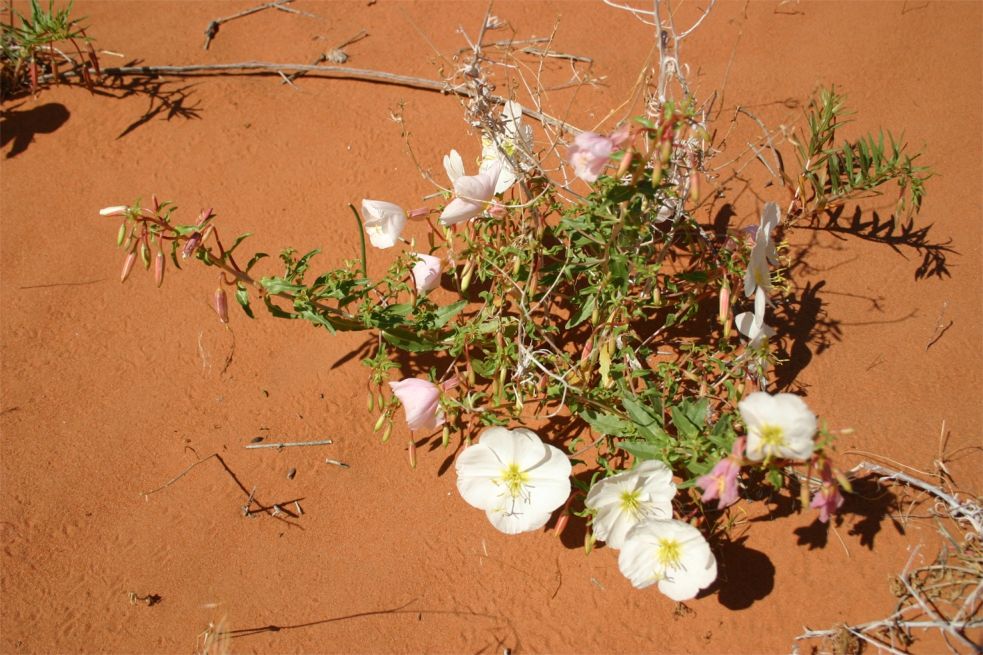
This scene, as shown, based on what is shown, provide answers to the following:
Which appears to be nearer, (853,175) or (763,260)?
(763,260)

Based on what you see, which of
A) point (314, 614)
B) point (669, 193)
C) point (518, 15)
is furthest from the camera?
point (518, 15)

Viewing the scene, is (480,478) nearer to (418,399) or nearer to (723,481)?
(418,399)

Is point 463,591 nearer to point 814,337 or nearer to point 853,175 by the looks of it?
point 814,337

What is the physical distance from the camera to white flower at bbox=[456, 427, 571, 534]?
153 cm

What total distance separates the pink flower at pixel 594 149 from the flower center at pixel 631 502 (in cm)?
65

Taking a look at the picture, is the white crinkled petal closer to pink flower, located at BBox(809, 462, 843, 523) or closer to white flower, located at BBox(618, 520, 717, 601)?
white flower, located at BBox(618, 520, 717, 601)

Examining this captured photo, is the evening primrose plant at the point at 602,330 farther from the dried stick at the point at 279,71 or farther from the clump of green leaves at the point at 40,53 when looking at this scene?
the clump of green leaves at the point at 40,53

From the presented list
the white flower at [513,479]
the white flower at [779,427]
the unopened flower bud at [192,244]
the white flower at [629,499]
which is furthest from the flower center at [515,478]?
the unopened flower bud at [192,244]

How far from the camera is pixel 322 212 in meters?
2.19

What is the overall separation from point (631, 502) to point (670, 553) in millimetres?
125

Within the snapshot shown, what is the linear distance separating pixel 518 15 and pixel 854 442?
183 cm

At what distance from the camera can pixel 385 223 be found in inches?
69.1

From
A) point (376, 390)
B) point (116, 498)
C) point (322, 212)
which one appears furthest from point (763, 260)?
point (116, 498)

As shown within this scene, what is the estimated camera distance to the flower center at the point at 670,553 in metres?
1.45
